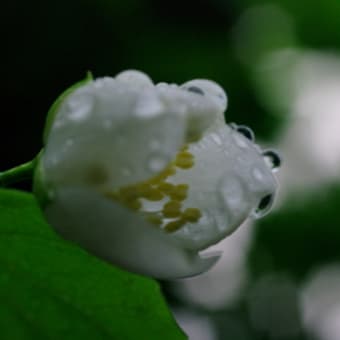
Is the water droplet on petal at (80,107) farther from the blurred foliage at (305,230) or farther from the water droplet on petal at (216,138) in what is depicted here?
the blurred foliage at (305,230)

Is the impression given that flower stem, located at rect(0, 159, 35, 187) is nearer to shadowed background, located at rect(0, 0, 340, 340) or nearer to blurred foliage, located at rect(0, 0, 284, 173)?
blurred foliage, located at rect(0, 0, 284, 173)

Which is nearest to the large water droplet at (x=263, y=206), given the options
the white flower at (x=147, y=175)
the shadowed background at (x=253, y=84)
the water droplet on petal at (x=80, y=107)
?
the white flower at (x=147, y=175)

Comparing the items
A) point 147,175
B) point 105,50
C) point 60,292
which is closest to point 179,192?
point 147,175

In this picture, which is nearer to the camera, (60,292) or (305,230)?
(60,292)

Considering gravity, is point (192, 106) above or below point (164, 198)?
above

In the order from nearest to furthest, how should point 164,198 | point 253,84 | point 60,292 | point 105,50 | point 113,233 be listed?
point 113,233 < point 164,198 < point 60,292 < point 105,50 < point 253,84

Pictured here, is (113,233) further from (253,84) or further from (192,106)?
(253,84)

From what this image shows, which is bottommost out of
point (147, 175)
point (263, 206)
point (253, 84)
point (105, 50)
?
point (253, 84)
